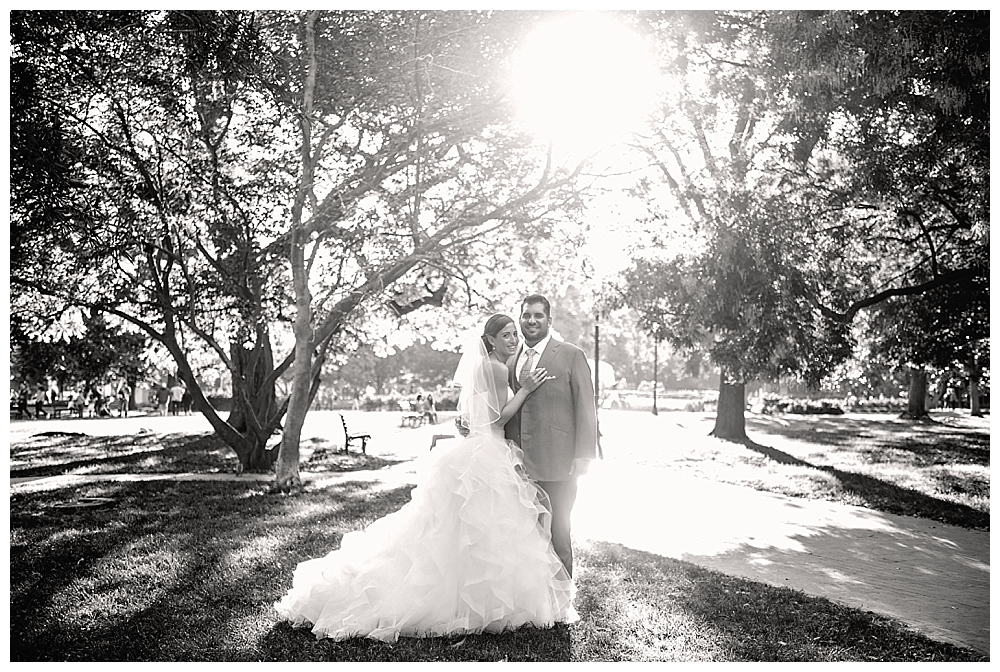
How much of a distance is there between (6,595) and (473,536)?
328cm

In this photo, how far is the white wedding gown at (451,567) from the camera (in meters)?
4.92

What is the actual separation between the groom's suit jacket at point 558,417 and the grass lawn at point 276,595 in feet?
3.57

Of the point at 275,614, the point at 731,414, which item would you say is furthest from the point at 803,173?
the point at 731,414

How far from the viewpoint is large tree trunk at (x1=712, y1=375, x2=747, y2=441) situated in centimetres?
2311

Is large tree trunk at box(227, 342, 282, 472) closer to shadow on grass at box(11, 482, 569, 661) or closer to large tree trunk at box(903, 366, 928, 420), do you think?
shadow on grass at box(11, 482, 569, 661)

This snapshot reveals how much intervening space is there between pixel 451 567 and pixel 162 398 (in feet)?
137

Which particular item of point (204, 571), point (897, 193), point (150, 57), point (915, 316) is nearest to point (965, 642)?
point (204, 571)

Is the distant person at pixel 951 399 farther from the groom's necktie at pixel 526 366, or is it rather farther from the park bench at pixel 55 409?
the groom's necktie at pixel 526 366

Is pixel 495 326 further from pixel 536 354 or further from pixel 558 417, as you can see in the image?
pixel 558 417

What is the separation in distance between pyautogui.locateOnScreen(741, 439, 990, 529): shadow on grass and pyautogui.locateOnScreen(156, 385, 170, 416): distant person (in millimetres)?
34553

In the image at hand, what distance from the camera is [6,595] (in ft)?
17.6

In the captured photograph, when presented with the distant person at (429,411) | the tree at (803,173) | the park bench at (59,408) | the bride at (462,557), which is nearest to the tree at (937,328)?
the tree at (803,173)

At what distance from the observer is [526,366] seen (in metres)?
5.62

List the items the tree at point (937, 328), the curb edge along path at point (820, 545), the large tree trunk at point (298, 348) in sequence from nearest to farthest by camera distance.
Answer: the curb edge along path at point (820, 545), the large tree trunk at point (298, 348), the tree at point (937, 328)
